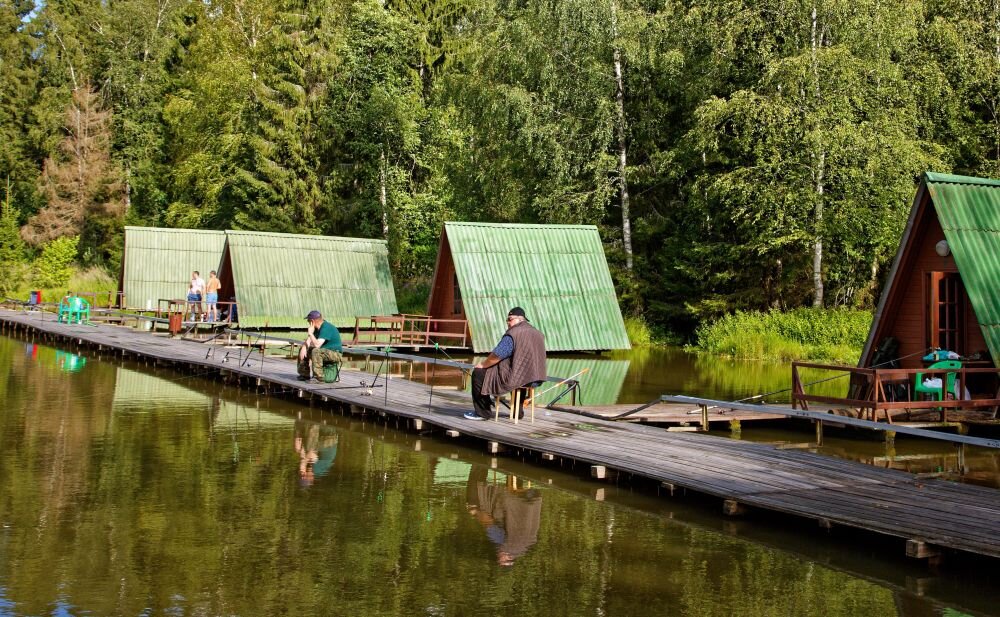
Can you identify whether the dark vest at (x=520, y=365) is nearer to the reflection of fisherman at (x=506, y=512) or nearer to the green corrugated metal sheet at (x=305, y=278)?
the reflection of fisherman at (x=506, y=512)

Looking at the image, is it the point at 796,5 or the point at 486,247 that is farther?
the point at 796,5

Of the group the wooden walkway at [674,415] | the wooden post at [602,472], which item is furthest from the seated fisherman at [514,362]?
the wooden post at [602,472]

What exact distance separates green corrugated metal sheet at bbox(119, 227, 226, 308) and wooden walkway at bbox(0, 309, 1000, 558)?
2045cm

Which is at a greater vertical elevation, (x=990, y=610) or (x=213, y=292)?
(x=213, y=292)

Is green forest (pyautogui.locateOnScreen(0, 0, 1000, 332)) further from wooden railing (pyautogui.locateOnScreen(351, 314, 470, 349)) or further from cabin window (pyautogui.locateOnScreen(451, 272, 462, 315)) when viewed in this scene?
wooden railing (pyautogui.locateOnScreen(351, 314, 470, 349))

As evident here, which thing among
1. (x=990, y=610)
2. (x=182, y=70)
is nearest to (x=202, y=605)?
(x=990, y=610)

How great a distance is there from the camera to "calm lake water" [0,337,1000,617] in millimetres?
8078

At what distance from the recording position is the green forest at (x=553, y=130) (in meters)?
31.8

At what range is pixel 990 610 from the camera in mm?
8078

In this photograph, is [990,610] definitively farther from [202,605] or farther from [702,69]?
[702,69]

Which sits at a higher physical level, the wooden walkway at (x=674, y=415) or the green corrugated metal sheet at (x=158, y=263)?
the green corrugated metal sheet at (x=158, y=263)

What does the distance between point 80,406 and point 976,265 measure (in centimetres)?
1425

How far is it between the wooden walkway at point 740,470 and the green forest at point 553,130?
17.3 metres

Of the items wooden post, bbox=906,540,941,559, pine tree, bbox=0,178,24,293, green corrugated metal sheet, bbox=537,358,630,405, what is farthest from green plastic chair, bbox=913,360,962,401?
pine tree, bbox=0,178,24,293
